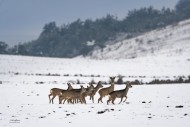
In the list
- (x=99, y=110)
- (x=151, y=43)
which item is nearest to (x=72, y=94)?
(x=99, y=110)

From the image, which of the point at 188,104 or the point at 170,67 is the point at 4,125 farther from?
the point at 170,67

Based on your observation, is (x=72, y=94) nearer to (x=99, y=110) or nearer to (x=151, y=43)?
(x=99, y=110)

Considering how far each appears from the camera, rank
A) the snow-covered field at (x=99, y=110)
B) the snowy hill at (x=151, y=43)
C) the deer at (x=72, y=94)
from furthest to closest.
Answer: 1. the snowy hill at (x=151, y=43)
2. the deer at (x=72, y=94)
3. the snow-covered field at (x=99, y=110)

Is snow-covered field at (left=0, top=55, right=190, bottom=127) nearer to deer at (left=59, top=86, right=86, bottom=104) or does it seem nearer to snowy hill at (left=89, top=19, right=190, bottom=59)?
deer at (left=59, top=86, right=86, bottom=104)

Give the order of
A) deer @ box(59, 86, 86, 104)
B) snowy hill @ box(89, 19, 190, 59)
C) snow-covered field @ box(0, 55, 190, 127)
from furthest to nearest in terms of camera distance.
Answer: snowy hill @ box(89, 19, 190, 59)
deer @ box(59, 86, 86, 104)
snow-covered field @ box(0, 55, 190, 127)

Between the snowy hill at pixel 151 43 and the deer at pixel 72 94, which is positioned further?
the snowy hill at pixel 151 43

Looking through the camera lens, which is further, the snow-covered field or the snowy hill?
the snowy hill

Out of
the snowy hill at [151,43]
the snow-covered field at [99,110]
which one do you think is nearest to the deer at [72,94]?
the snow-covered field at [99,110]

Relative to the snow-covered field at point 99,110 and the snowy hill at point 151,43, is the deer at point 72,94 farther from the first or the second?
the snowy hill at point 151,43

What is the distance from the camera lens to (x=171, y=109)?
19.6 meters

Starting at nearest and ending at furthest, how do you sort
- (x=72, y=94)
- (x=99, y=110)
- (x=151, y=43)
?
(x=99, y=110) < (x=72, y=94) < (x=151, y=43)

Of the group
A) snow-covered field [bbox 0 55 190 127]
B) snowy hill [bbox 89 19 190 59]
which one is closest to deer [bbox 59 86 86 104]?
snow-covered field [bbox 0 55 190 127]

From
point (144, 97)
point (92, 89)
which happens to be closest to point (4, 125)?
point (92, 89)

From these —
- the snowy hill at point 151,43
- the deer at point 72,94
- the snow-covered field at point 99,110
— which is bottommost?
the snow-covered field at point 99,110
